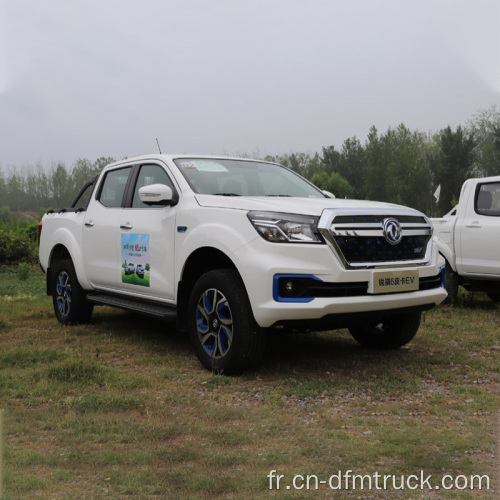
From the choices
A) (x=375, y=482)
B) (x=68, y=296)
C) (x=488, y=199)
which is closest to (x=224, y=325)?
(x=375, y=482)

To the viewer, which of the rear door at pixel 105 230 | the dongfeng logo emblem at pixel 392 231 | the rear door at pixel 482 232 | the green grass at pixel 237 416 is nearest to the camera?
the green grass at pixel 237 416

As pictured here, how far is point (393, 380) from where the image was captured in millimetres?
4812

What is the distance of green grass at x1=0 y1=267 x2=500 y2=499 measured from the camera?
3053 millimetres

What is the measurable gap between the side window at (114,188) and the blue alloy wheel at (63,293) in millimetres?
1148

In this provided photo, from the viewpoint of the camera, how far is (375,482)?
2980 millimetres

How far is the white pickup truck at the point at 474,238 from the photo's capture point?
26.3 feet

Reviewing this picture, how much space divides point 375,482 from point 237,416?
3.97ft

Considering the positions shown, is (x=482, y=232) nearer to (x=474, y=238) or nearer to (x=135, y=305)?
(x=474, y=238)

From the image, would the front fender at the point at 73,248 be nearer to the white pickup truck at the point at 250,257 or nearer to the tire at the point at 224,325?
the white pickup truck at the point at 250,257

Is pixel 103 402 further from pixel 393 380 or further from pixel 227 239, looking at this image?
pixel 393 380

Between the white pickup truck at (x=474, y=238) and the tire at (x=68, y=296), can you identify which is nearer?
the tire at (x=68, y=296)

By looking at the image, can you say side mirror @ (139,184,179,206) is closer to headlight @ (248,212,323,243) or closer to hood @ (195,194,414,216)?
hood @ (195,194,414,216)

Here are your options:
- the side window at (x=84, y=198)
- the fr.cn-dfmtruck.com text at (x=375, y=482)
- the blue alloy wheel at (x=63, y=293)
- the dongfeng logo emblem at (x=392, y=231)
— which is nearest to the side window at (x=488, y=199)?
the dongfeng logo emblem at (x=392, y=231)

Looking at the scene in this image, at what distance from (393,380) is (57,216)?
4.77 metres
